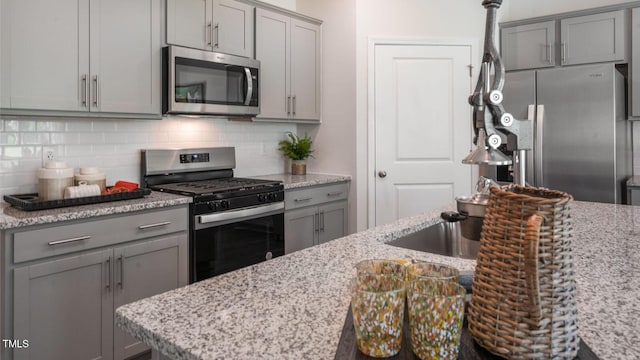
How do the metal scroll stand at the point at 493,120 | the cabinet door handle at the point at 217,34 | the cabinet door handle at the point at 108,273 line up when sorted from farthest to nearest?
the cabinet door handle at the point at 217,34 → the cabinet door handle at the point at 108,273 → the metal scroll stand at the point at 493,120

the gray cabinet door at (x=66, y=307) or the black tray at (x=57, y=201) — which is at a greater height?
the black tray at (x=57, y=201)

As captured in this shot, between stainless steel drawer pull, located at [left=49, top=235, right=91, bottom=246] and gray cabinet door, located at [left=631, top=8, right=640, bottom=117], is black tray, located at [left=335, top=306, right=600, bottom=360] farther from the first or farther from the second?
gray cabinet door, located at [left=631, top=8, right=640, bottom=117]

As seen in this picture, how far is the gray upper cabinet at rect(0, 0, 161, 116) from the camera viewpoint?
2.14m

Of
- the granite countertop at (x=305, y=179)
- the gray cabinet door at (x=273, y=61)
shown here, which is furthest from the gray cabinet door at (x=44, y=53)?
the granite countertop at (x=305, y=179)

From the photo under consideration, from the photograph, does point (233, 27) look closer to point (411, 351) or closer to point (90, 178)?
point (90, 178)

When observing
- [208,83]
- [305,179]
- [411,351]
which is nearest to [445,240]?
[411,351]

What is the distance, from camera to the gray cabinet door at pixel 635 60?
3.28 m

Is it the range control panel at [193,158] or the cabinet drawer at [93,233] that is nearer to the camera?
the cabinet drawer at [93,233]

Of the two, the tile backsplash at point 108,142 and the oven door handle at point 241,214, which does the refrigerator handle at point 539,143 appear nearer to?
the oven door handle at point 241,214

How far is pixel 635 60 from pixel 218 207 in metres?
3.28

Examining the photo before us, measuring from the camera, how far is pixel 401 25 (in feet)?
12.3

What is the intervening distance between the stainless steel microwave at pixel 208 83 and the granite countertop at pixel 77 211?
2.14 feet

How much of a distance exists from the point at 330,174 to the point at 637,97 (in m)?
2.50

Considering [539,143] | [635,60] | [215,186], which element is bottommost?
[215,186]
